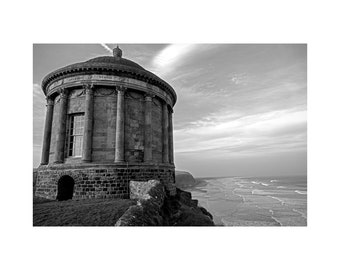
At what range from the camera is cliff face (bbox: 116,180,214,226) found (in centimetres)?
522

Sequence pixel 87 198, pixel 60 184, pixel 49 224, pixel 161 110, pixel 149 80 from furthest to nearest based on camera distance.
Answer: pixel 161 110, pixel 149 80, pixel 60 184, pixel 87 198, pixel 49 224

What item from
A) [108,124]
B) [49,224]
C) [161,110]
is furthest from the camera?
[161,110]

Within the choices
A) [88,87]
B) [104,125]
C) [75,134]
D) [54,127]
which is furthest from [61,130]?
[88,87]

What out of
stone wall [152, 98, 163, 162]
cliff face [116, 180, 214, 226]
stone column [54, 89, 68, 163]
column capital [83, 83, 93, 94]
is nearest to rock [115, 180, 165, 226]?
cliff face [116, 180, 214, 226]

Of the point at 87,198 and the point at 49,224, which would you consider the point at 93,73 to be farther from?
the point at 49,224

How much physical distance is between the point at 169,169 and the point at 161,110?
406 cm

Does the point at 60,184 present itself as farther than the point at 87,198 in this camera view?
Yes

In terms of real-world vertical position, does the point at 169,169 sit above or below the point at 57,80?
below

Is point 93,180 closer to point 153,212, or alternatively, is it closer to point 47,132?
point 153,212

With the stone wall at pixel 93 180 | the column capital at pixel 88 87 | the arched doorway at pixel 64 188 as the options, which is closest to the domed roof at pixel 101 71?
the column capital at pixel 88 87

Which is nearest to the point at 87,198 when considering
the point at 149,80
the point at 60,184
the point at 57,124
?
the point at 60,184

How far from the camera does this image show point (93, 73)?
416 inches

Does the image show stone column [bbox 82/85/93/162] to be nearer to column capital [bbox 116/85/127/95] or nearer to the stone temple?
the stone temple

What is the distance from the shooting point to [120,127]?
34.2 ft
